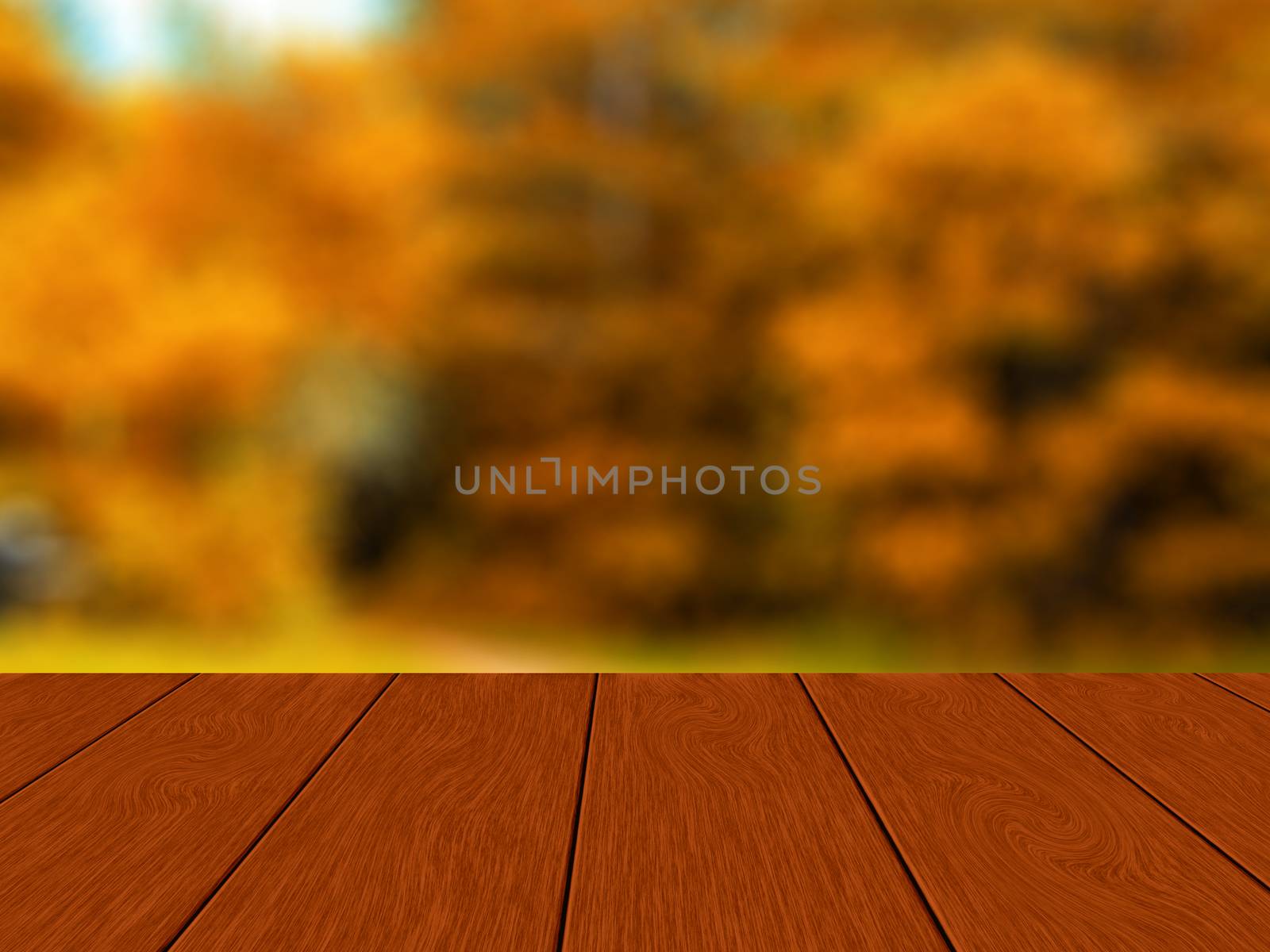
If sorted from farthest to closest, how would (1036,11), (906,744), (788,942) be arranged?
(1036,11)
(906,744)
(788,942)

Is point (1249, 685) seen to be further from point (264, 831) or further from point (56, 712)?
point (56, 712)

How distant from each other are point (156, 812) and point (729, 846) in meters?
0.40

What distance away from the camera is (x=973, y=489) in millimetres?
1278

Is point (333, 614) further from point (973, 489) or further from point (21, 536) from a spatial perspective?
point (973, 489)

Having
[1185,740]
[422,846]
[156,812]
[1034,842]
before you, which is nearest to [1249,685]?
[1185,740]

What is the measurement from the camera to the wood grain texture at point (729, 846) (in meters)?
0.58

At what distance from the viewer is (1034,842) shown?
70 cm

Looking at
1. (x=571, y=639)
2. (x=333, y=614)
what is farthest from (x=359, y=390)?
(x=571, y=639)

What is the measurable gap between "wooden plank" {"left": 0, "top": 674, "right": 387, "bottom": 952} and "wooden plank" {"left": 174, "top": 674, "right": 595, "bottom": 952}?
3 centimetres

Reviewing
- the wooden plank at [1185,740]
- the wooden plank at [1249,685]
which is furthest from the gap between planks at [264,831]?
the wooden plank at [1249,685]

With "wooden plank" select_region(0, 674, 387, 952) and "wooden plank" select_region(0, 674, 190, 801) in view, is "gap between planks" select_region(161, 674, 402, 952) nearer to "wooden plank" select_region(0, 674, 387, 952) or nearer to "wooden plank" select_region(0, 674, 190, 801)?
"wooden plank" select_region(0, 674, 387, 952)

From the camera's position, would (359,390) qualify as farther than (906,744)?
Yes

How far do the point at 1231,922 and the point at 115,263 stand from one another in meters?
1.24

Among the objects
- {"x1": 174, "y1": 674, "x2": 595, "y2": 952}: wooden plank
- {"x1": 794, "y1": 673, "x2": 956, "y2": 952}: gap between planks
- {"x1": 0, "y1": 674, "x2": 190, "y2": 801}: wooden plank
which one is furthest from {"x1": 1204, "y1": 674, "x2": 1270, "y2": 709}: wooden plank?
{"x1": 0, "y1": 674, "x2": 190, "y2": 801}: wooden plank
